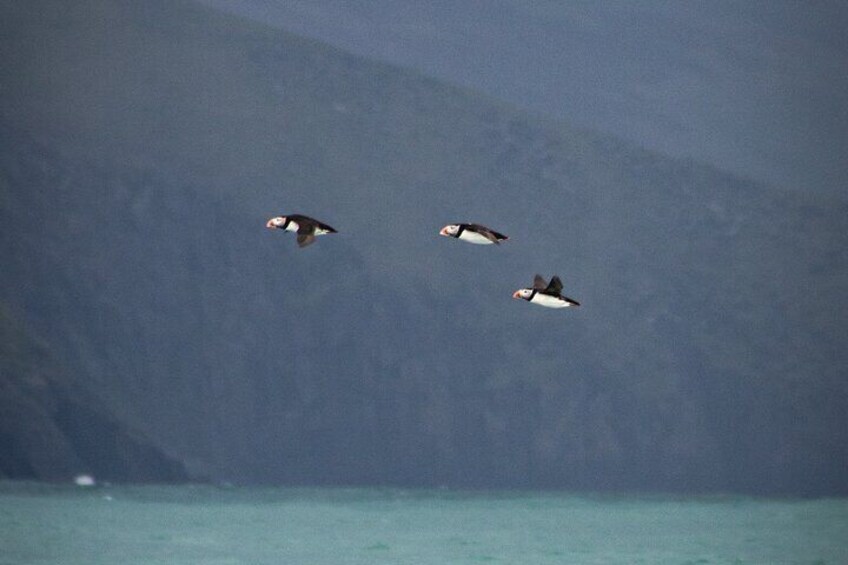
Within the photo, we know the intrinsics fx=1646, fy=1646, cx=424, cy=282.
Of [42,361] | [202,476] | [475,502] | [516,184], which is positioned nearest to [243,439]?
[202,476]

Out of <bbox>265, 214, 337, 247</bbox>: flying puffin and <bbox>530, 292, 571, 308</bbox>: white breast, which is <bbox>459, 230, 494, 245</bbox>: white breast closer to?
<bbox>530, 292, 571, 308</bbox>: white breast

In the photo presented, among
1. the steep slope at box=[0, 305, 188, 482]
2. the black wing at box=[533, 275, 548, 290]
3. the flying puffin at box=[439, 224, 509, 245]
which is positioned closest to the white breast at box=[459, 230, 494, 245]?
the flying puffin at box=[439, 224, 509, 245]

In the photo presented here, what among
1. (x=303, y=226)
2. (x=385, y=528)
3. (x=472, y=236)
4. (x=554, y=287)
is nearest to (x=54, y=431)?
(x=385, y=528)

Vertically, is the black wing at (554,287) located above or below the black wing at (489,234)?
below

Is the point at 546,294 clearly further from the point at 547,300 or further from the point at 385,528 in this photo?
the point at 385,528

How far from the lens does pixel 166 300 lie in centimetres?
3566

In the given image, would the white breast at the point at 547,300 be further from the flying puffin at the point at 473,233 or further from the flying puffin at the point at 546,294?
the flying puffin at the point at 473,233

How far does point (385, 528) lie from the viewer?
2142 cm

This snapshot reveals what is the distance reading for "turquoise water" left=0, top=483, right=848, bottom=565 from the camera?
1762cm

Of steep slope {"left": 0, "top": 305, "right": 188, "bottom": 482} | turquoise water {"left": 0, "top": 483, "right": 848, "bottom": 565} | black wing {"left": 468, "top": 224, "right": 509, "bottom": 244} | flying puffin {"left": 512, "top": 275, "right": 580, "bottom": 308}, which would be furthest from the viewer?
steep slope {"left": 0, "top": 305, "right": 188, "bottom": 482}

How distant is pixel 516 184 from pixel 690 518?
48.7ft

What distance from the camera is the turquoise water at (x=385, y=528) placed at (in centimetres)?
1762

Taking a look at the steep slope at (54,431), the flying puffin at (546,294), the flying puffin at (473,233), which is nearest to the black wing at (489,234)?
the flying puffin at (473,233)

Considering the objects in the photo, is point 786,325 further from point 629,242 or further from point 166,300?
point 166,300
